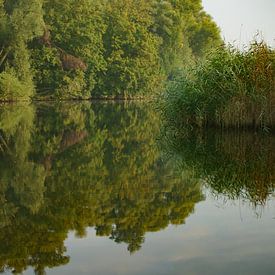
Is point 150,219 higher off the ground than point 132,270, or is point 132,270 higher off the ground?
point 150,219

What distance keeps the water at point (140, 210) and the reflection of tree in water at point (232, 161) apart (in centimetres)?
2

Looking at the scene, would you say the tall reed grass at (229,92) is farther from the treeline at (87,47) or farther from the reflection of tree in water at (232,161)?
the treeline at (87,47)

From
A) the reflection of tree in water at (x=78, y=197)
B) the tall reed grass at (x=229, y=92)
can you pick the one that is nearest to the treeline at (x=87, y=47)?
the tall reed grass at (x=229, y=92)

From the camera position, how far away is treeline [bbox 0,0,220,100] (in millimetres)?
40594

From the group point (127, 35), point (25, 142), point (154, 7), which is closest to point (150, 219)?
point (25, 142)

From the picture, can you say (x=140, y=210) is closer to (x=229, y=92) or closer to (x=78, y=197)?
(x=78, y=197)

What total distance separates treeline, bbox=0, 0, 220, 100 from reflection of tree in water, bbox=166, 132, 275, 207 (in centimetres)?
2863

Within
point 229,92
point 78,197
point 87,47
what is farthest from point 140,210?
point 87,47

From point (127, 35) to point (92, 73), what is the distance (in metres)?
6.38

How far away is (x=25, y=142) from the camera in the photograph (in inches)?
489

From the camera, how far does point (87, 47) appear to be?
50.4 m

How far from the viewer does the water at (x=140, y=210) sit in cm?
422

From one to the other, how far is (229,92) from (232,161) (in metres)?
4.54

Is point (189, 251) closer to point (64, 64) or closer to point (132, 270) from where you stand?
point (132, 270)
